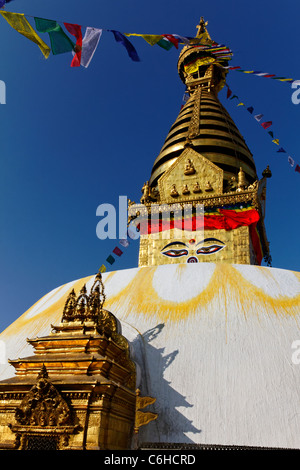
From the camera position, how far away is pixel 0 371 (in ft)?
21.1

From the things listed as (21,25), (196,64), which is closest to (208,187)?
(196,64)

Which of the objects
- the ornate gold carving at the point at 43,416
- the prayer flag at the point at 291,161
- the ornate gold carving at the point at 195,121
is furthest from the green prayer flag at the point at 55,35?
the ornate gold carving at the point at 195,121

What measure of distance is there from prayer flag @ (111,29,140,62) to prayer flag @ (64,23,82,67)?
1.90ft

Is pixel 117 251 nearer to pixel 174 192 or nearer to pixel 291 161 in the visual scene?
pixel 174 192

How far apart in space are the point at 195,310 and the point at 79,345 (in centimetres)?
229

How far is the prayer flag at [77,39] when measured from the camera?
5.46 metres

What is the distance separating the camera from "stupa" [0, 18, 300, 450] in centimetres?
418

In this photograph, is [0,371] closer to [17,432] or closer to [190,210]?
[17,432]

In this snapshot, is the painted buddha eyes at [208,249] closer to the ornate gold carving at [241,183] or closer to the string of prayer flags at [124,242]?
the ornate gold carving at [241,183]

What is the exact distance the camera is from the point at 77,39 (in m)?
5.59

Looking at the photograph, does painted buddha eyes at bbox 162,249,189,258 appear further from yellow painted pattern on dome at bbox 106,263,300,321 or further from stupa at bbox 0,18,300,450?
yellow painted pattern on dome at bbox 106,263,300,321

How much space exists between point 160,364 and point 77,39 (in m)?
5.18

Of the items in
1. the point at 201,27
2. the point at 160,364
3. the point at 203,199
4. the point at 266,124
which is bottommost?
the point at 160,364
